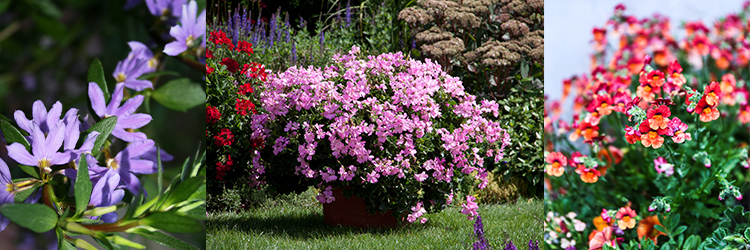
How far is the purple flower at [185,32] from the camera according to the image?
44cm

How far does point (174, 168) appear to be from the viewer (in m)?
0.47

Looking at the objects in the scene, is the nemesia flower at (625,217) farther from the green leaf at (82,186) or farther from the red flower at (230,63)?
the green leaf at (82,186)

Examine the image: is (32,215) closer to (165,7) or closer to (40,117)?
(40,117)

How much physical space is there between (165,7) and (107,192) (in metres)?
0.19

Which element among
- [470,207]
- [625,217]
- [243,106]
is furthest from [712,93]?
[243,106]

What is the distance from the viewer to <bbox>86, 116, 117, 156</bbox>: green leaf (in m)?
0.45

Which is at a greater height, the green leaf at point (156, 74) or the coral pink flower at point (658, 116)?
the green leaf at point (156, 74)

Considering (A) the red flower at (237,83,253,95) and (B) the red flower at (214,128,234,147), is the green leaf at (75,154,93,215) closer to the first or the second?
(B) the red flower at (214,128,234,147)

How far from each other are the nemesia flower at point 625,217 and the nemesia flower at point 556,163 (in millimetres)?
321

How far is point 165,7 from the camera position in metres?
0.45

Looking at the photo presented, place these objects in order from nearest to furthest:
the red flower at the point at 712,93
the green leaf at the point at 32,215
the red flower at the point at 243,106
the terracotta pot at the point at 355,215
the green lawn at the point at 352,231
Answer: the green leaf at the point at 32,215 → the red flower at the point at 712,93 → the green lawn at the point at 352,231 → the terracotta pot at the point at 355,215 → the red flower at the point at 243,106

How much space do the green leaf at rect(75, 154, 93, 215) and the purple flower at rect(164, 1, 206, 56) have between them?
0.39ft

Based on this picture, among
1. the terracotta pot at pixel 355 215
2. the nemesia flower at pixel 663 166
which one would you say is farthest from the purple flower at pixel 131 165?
the nemesia flower at pixel 663 166

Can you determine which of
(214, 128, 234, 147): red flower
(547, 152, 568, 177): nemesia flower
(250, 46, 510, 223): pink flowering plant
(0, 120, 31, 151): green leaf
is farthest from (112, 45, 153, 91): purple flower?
(214, 128, 234, 147): red flower
